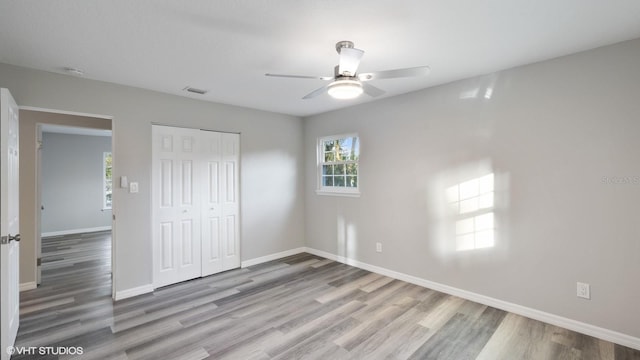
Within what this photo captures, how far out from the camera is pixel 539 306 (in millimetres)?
2764

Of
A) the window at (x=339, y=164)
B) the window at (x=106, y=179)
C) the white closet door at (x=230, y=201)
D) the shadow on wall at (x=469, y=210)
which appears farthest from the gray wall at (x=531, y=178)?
the window at (x=106, y=179)

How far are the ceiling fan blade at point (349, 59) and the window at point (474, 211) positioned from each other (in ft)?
6.52

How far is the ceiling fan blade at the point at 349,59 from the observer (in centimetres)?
196

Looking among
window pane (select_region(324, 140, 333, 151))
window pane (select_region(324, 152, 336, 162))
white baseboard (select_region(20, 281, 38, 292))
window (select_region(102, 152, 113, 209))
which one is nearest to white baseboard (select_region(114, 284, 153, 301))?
white baseboard (select_region(20, 281, 38, 292))

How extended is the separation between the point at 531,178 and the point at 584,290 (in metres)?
1.07

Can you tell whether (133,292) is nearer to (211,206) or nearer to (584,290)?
(211,206)

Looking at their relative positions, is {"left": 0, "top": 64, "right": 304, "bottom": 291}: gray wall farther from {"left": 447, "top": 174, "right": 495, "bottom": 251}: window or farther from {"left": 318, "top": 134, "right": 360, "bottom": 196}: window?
{"left": 447, "top": 174, "right": 495, "bottom": 251}: window

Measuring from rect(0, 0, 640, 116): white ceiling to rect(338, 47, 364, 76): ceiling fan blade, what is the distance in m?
0.23

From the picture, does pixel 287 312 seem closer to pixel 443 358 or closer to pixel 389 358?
pixel 389 358

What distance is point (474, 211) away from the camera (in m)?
3.18

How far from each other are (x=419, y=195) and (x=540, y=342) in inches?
71.4

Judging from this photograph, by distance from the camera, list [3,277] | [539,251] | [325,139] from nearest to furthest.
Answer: [3,277] → [539,251] → [325,139]

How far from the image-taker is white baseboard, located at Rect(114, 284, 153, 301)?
3316mm

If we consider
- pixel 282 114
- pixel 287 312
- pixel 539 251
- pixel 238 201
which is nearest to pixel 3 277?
pixel 287 312
